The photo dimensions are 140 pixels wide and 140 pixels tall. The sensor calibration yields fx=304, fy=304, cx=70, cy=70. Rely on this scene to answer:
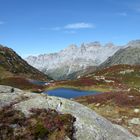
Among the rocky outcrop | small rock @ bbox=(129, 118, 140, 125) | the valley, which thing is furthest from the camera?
the valley

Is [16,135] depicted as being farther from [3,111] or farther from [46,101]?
[46,101]

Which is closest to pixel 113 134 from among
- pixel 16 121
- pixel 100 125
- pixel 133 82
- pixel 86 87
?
pixel 100 125

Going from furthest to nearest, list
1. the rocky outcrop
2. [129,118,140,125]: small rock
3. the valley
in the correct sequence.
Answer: the valley < [129,118,140,125]: small rock < the rocky outcrop

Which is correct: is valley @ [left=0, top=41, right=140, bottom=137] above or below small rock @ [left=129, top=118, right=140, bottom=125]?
above

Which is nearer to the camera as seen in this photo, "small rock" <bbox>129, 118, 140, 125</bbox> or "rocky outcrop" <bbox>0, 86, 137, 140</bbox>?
"rocky outcrop" <bbox>0, 86, 137, 140</bbox>

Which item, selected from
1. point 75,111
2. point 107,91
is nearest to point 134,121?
point 75,111

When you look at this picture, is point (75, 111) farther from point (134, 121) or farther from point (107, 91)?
point (107, 91)

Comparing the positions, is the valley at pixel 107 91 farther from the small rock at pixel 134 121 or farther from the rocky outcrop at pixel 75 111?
the rocky outcrop at pixel 75 111

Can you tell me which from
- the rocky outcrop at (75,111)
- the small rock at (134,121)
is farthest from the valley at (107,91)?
the rocky outcrop at (75,111)

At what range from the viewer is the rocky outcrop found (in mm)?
20283

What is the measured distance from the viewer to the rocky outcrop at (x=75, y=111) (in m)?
20.3

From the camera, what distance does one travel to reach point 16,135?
1838 centimetres

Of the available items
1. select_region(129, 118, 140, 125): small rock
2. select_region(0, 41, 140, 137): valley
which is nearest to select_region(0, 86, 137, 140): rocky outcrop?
select_region(0, 41, 140, 137): valley

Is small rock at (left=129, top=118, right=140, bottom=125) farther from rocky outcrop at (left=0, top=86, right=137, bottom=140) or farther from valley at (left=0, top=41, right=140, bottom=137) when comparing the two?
rocky outcrop at (left=0, top=86, right=137, bottom=140)
